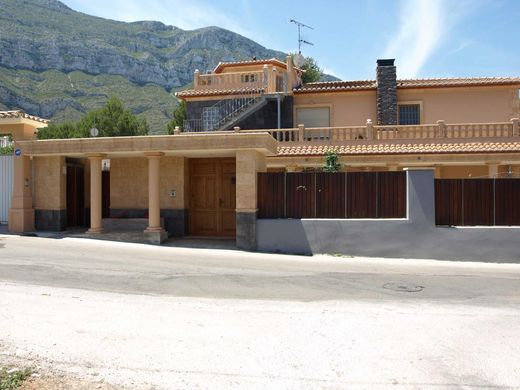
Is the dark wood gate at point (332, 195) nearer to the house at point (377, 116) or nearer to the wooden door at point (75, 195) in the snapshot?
the house at point (377, 116)

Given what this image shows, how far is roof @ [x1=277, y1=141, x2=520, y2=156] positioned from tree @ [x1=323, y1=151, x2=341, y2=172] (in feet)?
4.14

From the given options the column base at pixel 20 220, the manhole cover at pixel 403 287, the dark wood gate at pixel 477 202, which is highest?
the dark wood gate at pixel 477 202

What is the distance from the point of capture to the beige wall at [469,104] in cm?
2372

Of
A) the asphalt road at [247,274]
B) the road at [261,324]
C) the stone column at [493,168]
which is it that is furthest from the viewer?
the stone column at [493,168]

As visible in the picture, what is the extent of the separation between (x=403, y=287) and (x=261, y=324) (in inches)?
159

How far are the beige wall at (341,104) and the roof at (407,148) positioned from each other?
414 cm

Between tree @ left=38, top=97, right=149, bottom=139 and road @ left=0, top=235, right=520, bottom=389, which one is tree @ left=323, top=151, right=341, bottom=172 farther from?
tree @ left=38, top=97, right=149, bottom=139

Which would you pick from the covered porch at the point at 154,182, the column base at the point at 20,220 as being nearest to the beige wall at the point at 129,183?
the covered porch at the point at 154,182

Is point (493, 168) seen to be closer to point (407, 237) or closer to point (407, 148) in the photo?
point (407, 148)

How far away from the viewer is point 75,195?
18531mm

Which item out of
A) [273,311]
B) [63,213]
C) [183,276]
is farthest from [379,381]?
[63,213]

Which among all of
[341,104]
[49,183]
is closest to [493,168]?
[341,104]

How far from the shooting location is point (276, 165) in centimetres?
2138

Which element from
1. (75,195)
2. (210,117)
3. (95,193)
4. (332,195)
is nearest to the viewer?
(332,195)
